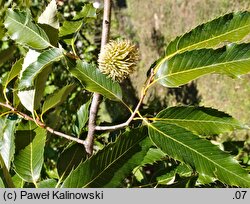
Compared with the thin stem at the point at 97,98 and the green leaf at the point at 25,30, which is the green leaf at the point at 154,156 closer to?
the thin stem at the point at 97,98

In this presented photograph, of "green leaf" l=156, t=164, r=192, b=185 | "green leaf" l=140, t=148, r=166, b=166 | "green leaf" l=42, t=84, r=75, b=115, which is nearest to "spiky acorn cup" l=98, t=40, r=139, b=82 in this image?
"green leaf" l=42, t=84, r=75, b=115

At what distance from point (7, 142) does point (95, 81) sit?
0.36 metres

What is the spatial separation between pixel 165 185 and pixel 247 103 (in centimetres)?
265

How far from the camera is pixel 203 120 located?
1.07 m

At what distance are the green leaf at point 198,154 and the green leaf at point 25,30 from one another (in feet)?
1.38

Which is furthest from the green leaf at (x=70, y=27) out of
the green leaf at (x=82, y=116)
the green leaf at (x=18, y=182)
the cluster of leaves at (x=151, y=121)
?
the green leaf at (x=18, y=182)

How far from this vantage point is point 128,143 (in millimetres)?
1057

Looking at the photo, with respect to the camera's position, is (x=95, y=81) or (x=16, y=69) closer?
(x=95, y=81)

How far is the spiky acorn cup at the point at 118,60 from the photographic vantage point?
47.7 inches

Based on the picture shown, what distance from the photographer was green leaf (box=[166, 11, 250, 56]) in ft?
3.36

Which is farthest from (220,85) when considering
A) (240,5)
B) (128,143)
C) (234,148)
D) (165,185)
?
(128,143)

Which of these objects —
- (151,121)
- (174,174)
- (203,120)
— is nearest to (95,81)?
(151,121)
